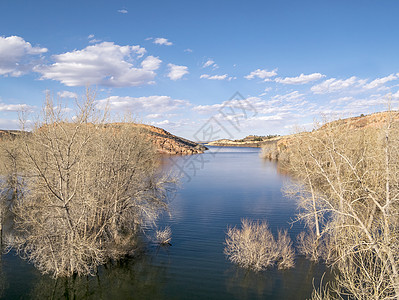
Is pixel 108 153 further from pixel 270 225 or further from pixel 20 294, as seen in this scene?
pixel 270 225

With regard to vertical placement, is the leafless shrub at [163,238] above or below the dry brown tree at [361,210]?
below

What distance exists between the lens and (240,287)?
1596cm

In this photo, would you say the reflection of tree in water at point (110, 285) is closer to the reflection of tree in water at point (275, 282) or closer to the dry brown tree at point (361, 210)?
the reflection of tree in water at point (275, 282)

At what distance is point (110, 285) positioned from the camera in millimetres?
16438

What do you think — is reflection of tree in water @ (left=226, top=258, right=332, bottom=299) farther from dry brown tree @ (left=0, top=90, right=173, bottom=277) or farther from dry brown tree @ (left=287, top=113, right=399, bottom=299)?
dry brown tree @ (left=0, top=90, right=173, bottom=277)

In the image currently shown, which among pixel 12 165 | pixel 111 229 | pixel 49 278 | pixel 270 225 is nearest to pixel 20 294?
pixel 49 278

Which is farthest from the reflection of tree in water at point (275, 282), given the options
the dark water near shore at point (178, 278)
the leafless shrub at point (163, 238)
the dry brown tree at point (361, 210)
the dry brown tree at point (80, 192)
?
the dry brown tree at point (80, 192)

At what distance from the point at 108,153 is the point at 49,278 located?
30.2 feet

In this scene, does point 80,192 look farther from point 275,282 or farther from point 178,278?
point 275,282

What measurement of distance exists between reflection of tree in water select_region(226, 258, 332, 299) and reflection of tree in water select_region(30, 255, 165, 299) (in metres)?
4.75

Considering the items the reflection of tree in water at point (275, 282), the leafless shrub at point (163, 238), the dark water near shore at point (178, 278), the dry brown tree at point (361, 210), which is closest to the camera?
the dry brown tree at point (361, 210)

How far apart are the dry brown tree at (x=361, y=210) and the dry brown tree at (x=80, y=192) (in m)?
13.3

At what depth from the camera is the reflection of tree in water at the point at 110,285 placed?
50.7ft

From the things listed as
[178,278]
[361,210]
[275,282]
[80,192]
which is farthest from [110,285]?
[361,210]
